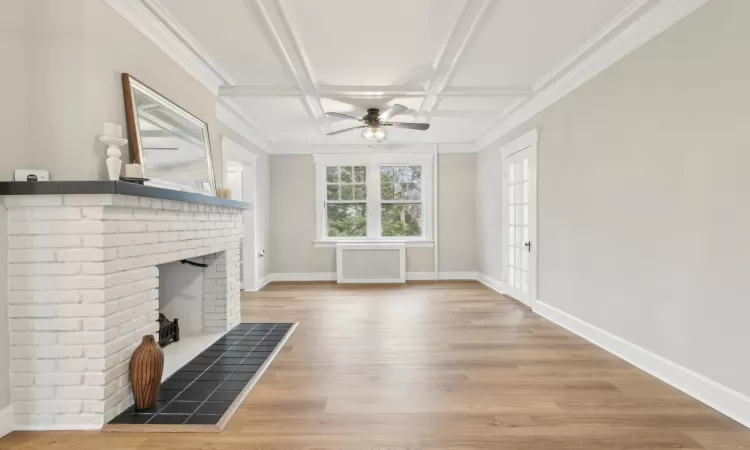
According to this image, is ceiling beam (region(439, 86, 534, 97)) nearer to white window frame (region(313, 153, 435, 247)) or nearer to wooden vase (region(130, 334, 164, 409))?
white window frame (region(313, 153, 435, 247))

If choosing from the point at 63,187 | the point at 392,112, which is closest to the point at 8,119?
the point at 63,187

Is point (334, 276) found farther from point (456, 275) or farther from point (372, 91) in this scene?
point (372, 91)

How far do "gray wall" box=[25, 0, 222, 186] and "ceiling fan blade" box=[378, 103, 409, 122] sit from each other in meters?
2.47

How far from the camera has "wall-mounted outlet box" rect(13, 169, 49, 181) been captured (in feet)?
6.41

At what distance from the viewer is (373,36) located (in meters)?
3.03

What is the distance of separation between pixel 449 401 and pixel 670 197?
196 cm

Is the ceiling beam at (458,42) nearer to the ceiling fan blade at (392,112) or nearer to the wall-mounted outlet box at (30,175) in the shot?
the ceiling fan blade at (392,112)

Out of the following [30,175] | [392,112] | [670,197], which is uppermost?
[392,112]

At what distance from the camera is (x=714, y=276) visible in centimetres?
226

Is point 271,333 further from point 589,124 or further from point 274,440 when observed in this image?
point 589,124

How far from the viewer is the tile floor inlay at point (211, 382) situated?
2.14 m

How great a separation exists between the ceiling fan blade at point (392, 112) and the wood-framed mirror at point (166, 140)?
1.85 m

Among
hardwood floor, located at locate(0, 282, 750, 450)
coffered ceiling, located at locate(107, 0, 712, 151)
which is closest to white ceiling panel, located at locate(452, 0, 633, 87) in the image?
coffered ceiling, located at locate(107, 0, 712, 151)

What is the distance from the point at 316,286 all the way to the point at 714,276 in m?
5.24
